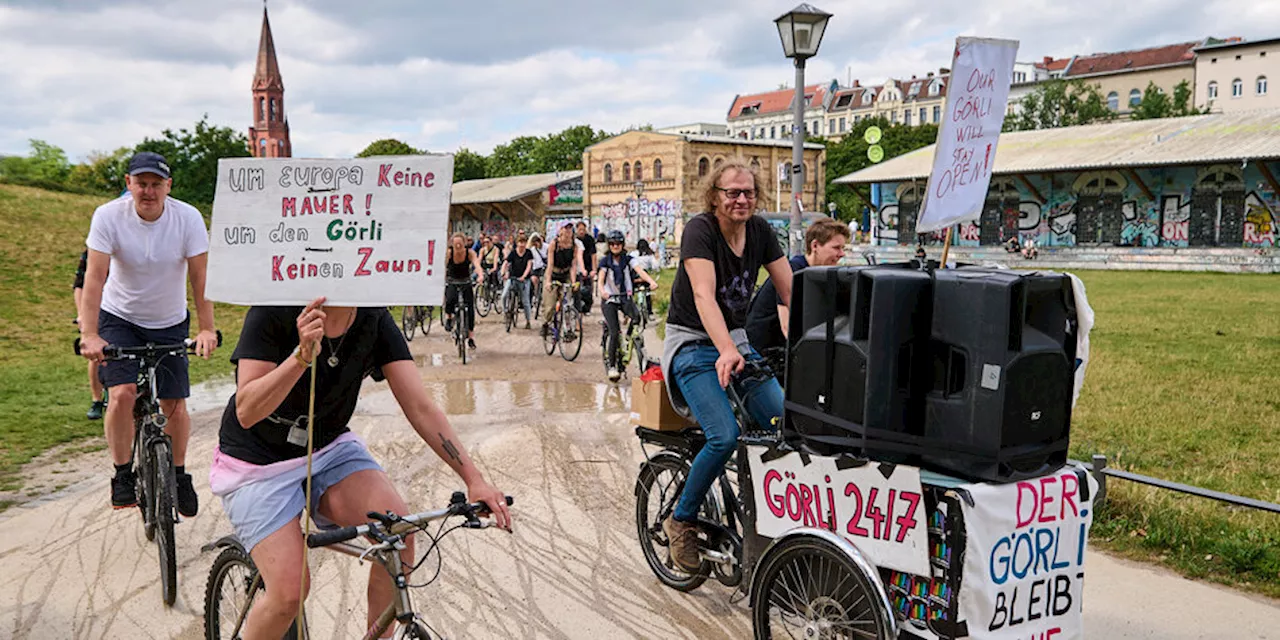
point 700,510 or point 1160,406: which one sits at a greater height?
point 700,510

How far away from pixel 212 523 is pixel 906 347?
4641mm

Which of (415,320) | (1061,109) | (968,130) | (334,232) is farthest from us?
(1061,109)

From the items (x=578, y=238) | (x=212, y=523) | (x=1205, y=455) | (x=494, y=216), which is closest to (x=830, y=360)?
(x=212, y=523)

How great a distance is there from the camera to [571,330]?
14.3m

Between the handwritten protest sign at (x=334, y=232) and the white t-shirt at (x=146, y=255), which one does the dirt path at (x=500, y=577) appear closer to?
Result: the white t-shirt at (x=146, y=255)

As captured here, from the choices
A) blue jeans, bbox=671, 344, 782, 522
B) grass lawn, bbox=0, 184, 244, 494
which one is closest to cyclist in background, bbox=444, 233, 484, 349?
grass lawn, bbox=0, 184, 244, 494

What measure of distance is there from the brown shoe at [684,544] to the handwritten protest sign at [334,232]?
6.95 ft

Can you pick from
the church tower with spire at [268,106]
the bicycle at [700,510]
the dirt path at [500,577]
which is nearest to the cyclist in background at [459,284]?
the dirt path at [500,577]

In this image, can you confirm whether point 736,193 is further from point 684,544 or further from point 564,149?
point 564,149

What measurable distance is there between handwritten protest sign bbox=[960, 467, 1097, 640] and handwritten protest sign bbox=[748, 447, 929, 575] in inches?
6.9

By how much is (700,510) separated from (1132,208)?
138ft

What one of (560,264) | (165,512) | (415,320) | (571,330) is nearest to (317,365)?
(165,512)

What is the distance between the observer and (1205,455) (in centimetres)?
734

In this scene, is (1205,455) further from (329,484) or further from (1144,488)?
(329,484)
